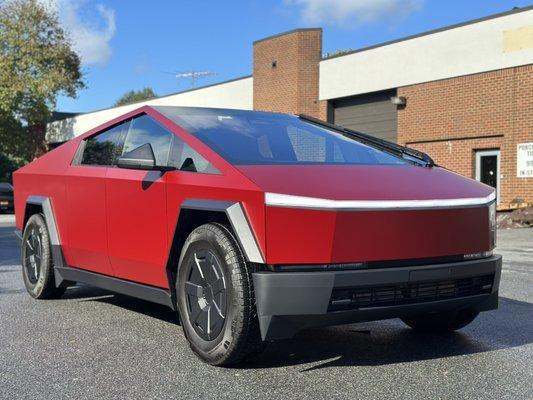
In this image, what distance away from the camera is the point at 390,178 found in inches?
149

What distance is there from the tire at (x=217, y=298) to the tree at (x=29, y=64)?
106 ft

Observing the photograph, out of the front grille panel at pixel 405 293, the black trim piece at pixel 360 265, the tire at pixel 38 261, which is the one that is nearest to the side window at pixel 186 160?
the black trim piece at pixel 360 265

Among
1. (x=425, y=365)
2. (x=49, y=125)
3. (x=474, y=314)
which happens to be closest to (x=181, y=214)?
(x=425, y=365)

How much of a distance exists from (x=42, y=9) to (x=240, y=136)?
35.3 metres

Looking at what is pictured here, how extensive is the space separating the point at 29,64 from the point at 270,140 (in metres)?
33.4

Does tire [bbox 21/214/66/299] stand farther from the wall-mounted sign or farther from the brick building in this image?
the wall-mounted sign

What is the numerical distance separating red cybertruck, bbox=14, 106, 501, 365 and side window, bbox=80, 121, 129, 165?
92mm

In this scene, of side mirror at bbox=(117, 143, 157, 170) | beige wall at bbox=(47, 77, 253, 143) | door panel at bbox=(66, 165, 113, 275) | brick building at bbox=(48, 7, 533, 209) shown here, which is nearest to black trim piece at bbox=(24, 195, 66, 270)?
door panel at bbox=(66, 165, 113, 275)

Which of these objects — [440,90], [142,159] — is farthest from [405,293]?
[440,90]

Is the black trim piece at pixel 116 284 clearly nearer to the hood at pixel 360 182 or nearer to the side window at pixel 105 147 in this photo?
the side window at pixel 105 147

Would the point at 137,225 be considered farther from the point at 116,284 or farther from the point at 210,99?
the point at 210,99

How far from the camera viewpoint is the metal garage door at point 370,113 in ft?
69.8

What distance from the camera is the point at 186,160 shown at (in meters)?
4.06

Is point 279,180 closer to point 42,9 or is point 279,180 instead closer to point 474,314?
point 474,314
